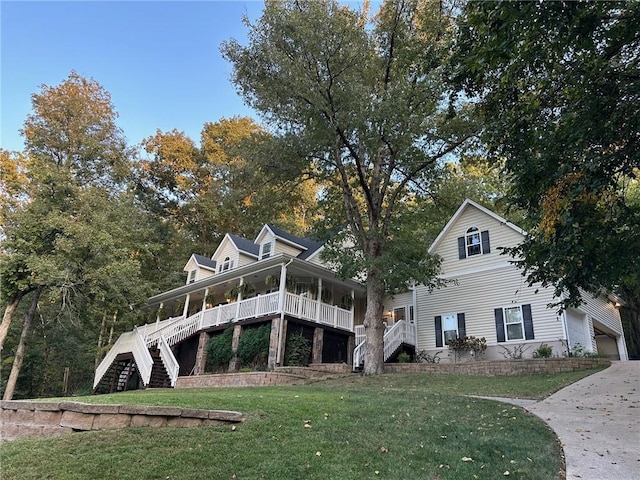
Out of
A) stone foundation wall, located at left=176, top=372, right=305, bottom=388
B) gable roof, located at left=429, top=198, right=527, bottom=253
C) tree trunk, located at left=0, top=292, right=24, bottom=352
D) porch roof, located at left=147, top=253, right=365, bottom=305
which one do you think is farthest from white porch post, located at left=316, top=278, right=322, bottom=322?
tree trunk, located at left=0, top=292, right=24, bottom=352

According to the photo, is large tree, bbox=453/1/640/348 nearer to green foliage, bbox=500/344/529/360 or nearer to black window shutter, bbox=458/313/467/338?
green foliage, bbox=500/344/529/360

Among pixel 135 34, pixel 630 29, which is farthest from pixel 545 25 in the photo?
pixel 135 34

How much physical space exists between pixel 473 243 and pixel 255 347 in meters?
9.69

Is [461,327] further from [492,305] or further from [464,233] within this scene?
[464,233]

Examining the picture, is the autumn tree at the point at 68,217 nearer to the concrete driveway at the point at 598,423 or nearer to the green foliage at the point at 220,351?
the green foliage at the point at 220,351

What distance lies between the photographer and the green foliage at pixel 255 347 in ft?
50.4

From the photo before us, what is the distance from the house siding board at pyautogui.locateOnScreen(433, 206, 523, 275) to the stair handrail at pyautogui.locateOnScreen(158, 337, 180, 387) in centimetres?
1098

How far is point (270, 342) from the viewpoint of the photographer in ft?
49.3

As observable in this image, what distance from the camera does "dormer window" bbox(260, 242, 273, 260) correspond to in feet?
65.9

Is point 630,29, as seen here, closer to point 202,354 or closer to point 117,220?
point 202,354

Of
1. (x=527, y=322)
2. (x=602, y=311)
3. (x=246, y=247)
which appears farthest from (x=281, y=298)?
(x=602, y=311)

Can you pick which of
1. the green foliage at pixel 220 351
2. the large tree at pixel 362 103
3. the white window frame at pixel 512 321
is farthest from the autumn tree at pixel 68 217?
the white window frame at pixel 512 321

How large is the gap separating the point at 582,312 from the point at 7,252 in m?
21.8

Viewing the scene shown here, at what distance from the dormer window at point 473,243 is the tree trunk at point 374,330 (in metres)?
5.13
